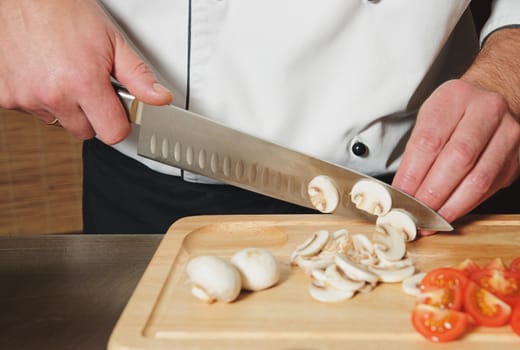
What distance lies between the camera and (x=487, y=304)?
2.94 feet

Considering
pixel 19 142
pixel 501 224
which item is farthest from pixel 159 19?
pixel 19 142

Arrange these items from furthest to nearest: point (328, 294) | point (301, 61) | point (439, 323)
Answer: point (301, 61)
point (328, 294)
point (439, 323)

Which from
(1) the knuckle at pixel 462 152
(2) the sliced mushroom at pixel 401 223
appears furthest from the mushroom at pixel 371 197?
(1) the knuckle at pixel 462 152

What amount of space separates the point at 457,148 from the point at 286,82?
293mm

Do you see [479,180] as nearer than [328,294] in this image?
No

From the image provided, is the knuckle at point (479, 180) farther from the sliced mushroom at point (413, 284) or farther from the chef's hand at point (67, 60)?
the chef's hand at point (67, 60)

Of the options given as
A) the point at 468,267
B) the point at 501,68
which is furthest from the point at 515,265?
the point at 501,68

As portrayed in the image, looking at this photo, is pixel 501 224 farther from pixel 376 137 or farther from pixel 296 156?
pixel 296 156

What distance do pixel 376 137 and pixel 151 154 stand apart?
1.26 feet

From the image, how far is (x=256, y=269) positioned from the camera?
38.1 inches

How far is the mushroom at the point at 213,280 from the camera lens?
929mm

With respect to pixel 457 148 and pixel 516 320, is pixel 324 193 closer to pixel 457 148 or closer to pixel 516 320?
pixel 457 148

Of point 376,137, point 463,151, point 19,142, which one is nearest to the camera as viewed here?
point 463,151

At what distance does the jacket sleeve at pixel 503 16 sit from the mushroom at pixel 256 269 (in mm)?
645
